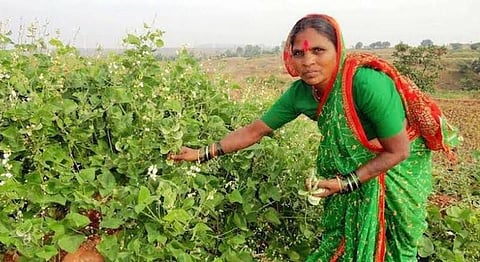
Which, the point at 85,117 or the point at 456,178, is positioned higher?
the point at 85,117

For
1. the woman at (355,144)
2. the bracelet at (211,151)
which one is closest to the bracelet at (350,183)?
the woman at (355,144)

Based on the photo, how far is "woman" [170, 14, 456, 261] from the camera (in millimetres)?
2404

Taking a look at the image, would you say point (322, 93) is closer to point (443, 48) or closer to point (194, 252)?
point (194, 252)

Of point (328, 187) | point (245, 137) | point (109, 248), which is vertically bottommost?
point (109, 248)

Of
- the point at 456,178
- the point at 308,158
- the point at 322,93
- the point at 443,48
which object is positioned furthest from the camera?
the point at 443,48

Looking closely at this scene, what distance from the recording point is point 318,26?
239cm

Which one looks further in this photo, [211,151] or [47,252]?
[211,151]

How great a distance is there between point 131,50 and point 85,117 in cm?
59

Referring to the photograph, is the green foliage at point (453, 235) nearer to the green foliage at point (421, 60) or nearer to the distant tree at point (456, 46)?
the green foliage at point (421, 60)

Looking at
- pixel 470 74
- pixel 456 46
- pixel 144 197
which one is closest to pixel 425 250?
pixel 144 197

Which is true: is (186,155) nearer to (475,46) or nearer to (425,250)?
(425,250)

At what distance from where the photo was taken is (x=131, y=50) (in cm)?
320

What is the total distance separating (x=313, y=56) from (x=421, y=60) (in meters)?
41.4

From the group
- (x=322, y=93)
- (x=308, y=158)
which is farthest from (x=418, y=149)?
(x=308, y=158)
